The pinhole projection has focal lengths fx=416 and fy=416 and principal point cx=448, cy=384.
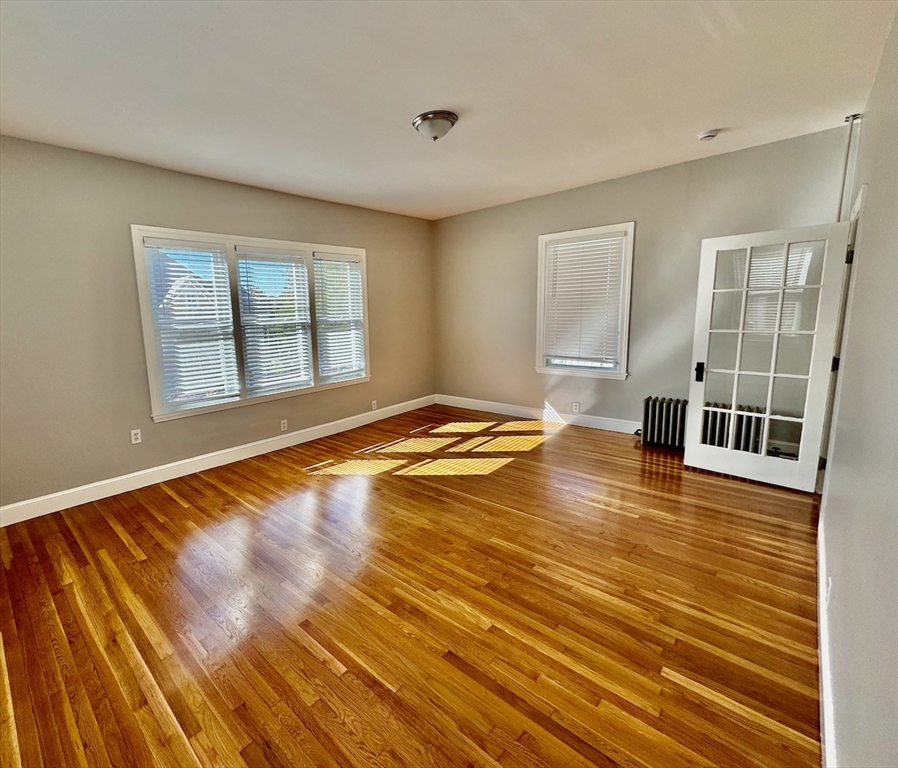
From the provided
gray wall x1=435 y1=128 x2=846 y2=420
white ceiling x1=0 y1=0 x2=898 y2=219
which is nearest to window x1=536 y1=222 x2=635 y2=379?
gray wall x1=435 y1=128 x2=846 y2=420

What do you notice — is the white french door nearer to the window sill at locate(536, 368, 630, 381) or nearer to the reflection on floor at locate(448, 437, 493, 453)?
the window sill at locate(536, 368, 630, 381)

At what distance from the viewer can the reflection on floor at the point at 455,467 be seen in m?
3.95

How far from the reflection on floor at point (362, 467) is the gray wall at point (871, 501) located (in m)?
3.24

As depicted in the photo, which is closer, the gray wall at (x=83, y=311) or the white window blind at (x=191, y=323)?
the gray wall at (x=83, y=311)

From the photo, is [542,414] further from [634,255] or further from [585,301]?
[634,255]

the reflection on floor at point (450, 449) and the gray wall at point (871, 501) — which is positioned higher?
the gray wall at point (871, 501)

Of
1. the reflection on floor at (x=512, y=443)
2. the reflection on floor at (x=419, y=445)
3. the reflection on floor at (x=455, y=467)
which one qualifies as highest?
the reflection on floor at (x=512, y=443)

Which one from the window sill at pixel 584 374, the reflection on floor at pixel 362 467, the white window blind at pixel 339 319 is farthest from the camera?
the white window blind at pixel 339 319

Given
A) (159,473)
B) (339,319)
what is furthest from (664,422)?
(159,473)

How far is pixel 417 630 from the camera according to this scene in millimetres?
1998

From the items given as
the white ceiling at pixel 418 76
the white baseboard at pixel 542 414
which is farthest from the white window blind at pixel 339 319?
the white baseboard at pixel 542 414

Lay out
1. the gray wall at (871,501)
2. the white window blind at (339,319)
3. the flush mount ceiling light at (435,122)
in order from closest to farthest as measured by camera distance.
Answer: the gray wall at (871,501) < the flush mount ceiling light at (435,122) < the white window blind at (339,319)

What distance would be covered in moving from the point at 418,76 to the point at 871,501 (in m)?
2.76

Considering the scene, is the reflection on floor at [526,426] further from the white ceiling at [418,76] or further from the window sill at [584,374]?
the white ceiling at [418,76]
